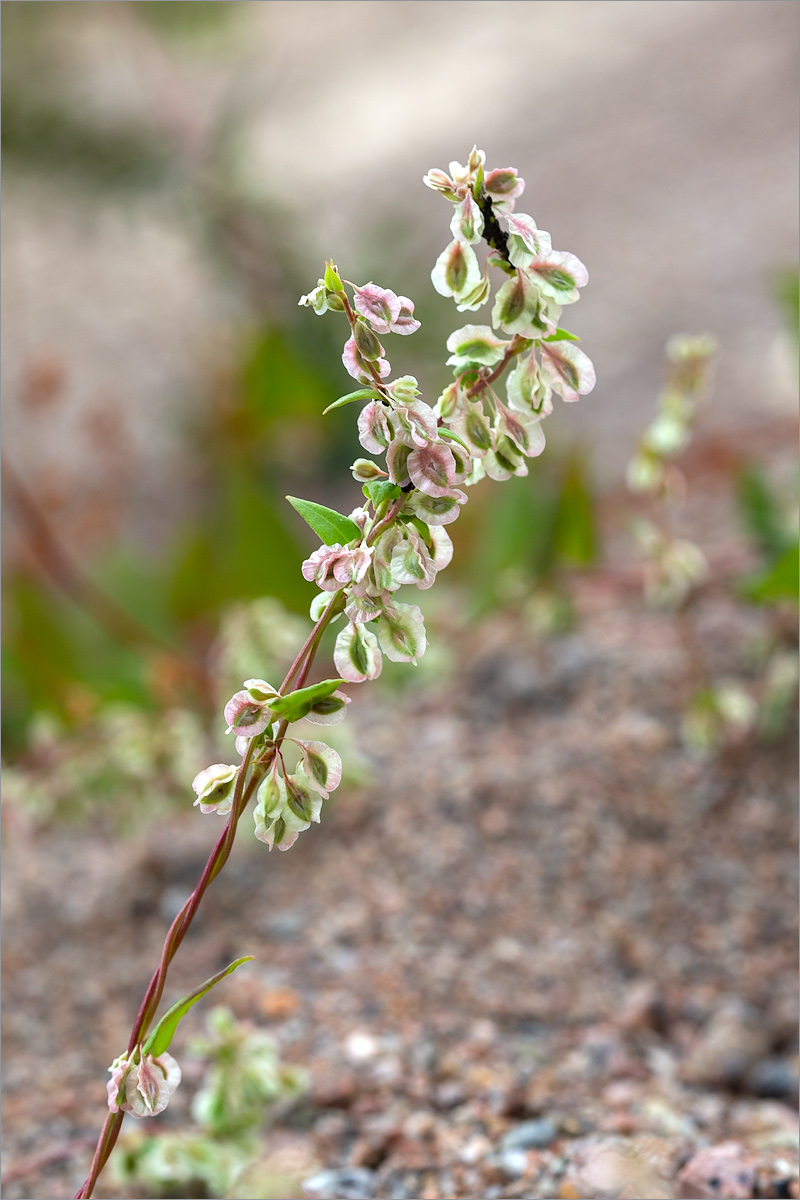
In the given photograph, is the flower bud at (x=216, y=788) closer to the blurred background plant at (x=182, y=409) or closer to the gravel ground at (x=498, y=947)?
the gravel ground at (x=498, y=947)

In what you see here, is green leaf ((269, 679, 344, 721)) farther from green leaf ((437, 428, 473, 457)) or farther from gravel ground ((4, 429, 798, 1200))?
gravel ground ((4, 429, 798, 1200))

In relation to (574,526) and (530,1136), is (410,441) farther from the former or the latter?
(574,526)

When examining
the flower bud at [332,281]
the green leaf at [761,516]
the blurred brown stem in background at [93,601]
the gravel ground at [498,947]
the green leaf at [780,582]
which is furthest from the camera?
the blurred brown stem in background at [93,601]

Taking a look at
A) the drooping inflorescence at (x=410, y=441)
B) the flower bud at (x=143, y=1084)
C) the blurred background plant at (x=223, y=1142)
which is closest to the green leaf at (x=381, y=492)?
the drooping inflorescence at (x=410, y=441)

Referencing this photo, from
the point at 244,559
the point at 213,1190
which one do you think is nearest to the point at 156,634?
the point at 244,559

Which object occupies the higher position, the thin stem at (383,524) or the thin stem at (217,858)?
the thin stem at (383,524)

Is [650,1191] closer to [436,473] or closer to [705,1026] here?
[705,1026]

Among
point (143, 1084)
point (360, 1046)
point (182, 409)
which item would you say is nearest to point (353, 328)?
point (143, 1084)

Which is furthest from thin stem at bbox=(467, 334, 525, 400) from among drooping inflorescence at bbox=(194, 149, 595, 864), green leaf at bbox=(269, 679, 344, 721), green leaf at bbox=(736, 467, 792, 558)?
green leaf at bbox=(736, 467, 792, 558)
